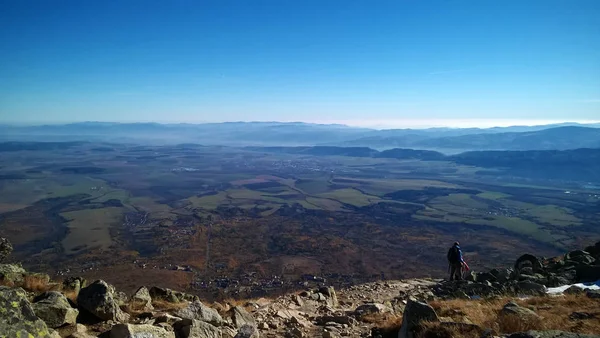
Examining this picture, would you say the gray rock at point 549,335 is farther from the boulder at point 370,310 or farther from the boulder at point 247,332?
the boulder at point 370,310

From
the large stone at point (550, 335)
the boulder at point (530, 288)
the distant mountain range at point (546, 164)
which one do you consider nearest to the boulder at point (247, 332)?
the large stone at point (550, 335)

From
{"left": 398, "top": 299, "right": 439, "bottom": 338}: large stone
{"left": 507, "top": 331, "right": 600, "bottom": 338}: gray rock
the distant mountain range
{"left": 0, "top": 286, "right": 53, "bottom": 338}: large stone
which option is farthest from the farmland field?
{"left": 507, "top": 331, "right": 600, "bottom": 338}: gray rock

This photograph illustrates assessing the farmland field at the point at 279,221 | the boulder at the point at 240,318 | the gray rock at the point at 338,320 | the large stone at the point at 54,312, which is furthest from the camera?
the farmland field at the point at 279,221

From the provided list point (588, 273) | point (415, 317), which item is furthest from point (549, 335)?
point (588, 273)

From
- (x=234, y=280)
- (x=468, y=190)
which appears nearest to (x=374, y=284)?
(x=234, y=280)

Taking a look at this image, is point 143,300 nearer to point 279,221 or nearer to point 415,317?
point 415,317

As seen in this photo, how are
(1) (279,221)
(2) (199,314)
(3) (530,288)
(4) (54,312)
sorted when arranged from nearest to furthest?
1. (4) (54,312)
2. (2) (199,314)
3. (3) (530,288)
4. (1) (279,221)

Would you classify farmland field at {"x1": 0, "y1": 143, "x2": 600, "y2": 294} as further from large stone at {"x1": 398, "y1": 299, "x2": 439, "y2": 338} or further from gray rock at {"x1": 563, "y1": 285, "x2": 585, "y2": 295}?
large stone at {"x1": 398, "y1": 299, "x2": 439, "y2": 338}
